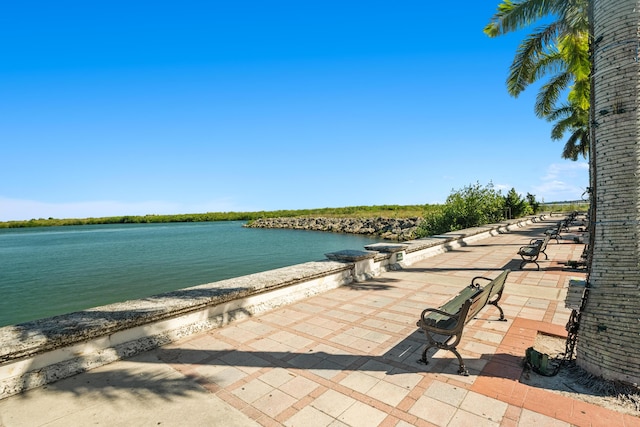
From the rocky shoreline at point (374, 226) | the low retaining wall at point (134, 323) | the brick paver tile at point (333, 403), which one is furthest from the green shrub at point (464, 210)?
the brick paver tile at point (333, 403)

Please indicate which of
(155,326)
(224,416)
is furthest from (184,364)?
(224,416)

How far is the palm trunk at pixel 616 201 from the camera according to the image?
9.17 feet

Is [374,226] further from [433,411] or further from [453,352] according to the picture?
[433,411]

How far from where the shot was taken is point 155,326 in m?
4.10

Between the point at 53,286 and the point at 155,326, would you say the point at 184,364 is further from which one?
the point at 53,286

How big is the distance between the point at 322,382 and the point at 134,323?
2449 mm

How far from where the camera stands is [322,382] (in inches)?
128

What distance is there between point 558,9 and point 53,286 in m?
20.5

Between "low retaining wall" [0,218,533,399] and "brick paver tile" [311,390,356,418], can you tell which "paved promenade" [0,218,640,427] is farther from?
"low retaining wall" [0,218,533,399]

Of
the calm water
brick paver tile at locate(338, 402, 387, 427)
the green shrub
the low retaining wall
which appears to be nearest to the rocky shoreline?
the green shrub

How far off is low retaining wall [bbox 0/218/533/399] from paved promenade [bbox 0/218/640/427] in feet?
0.52

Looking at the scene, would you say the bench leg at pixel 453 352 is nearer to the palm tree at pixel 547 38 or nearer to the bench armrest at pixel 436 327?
the bench armrest at pixel 436 327

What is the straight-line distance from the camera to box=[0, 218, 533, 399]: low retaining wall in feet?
10.2

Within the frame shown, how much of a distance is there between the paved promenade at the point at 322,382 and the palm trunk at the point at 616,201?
0.56 meters
